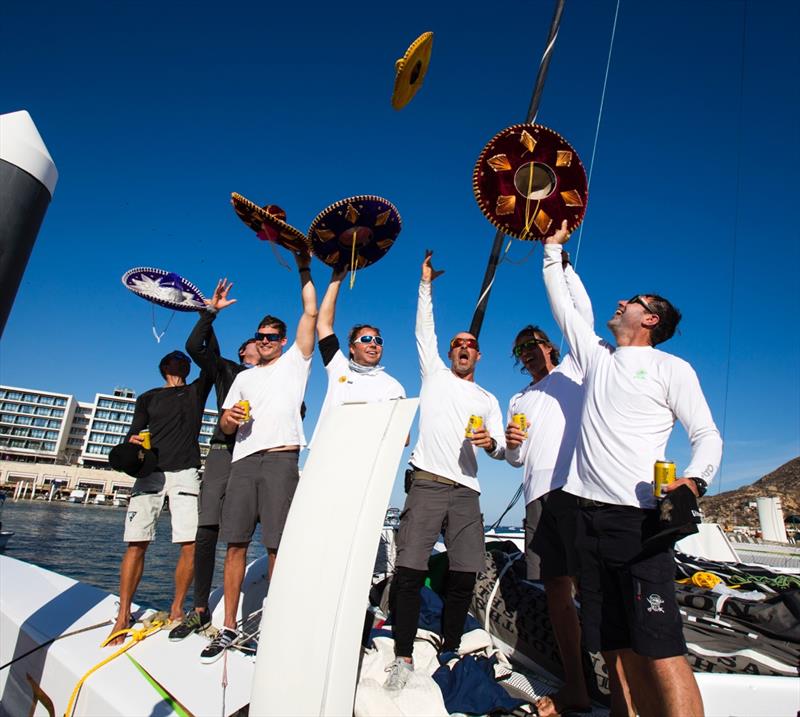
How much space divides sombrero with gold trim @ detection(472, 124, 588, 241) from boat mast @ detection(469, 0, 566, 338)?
0.59 m

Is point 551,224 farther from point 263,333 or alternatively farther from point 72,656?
point 72,656

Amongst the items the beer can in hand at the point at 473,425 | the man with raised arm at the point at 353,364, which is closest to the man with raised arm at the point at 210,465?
the man with raised arm at the point at 353,364

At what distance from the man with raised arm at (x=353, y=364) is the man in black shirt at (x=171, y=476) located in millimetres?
1235

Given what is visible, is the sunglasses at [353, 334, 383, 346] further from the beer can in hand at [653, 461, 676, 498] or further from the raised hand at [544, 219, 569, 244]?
the beer can in hand at [653, 461, 676, 498]

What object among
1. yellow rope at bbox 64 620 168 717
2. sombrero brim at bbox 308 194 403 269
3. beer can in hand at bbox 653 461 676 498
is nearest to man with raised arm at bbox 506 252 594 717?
beer can in hand at bbox 653 461 676 498

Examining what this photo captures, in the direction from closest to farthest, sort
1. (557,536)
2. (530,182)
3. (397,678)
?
(397,678)
(557,536)
(530,182)

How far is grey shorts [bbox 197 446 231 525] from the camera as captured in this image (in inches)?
142

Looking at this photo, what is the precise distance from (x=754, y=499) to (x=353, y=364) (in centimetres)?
5165

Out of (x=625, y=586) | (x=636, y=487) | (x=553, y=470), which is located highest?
(x=553, y=470)

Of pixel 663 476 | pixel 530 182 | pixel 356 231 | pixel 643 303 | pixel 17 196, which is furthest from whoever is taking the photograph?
pixel 530 182

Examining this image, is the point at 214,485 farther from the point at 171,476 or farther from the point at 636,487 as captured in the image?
the point at 636,487

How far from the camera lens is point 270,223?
4.15 meters

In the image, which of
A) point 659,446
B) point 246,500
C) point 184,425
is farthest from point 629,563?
point 184,425

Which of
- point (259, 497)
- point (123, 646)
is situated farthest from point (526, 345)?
point (123, 646)
